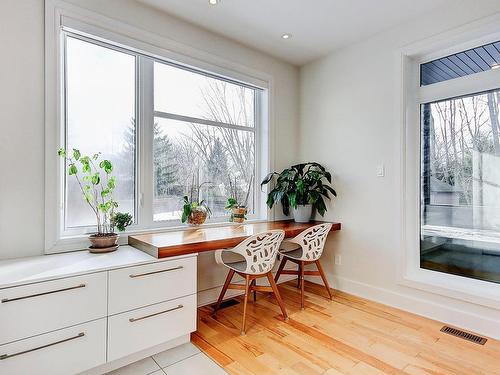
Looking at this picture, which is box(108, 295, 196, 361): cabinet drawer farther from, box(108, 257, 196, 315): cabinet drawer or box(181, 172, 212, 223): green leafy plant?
box(181, 172, 212, 223): green leafy plant

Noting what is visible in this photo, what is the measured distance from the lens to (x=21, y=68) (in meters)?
1.95

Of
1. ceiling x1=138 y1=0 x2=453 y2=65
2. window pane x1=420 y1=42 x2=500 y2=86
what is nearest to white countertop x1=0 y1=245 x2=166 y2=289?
ceiling x1=138 y1=0 x2=453 y2=65

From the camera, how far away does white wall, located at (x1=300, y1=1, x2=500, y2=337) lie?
2.58 m

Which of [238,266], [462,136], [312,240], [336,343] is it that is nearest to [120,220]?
[238,266]

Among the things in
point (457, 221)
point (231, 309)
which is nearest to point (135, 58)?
point (231, 309)

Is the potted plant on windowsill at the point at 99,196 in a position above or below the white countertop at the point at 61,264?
above

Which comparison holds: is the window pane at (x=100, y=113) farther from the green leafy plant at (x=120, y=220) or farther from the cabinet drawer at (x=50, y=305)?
the cabinet drawer at (x=50, y=305)

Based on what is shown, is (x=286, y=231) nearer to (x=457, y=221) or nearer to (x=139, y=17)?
(x=457, y=221)

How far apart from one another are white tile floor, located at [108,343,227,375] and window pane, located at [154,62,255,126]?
2006 millimetres

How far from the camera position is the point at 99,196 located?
2.35 meters

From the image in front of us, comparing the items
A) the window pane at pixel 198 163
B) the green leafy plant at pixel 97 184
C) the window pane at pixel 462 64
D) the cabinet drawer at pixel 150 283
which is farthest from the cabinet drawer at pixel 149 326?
the window pane at pixel 462 64

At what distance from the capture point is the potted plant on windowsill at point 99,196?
2059mm

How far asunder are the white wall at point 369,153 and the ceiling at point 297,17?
0.62 ft

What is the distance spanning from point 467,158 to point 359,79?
129 centimetres
